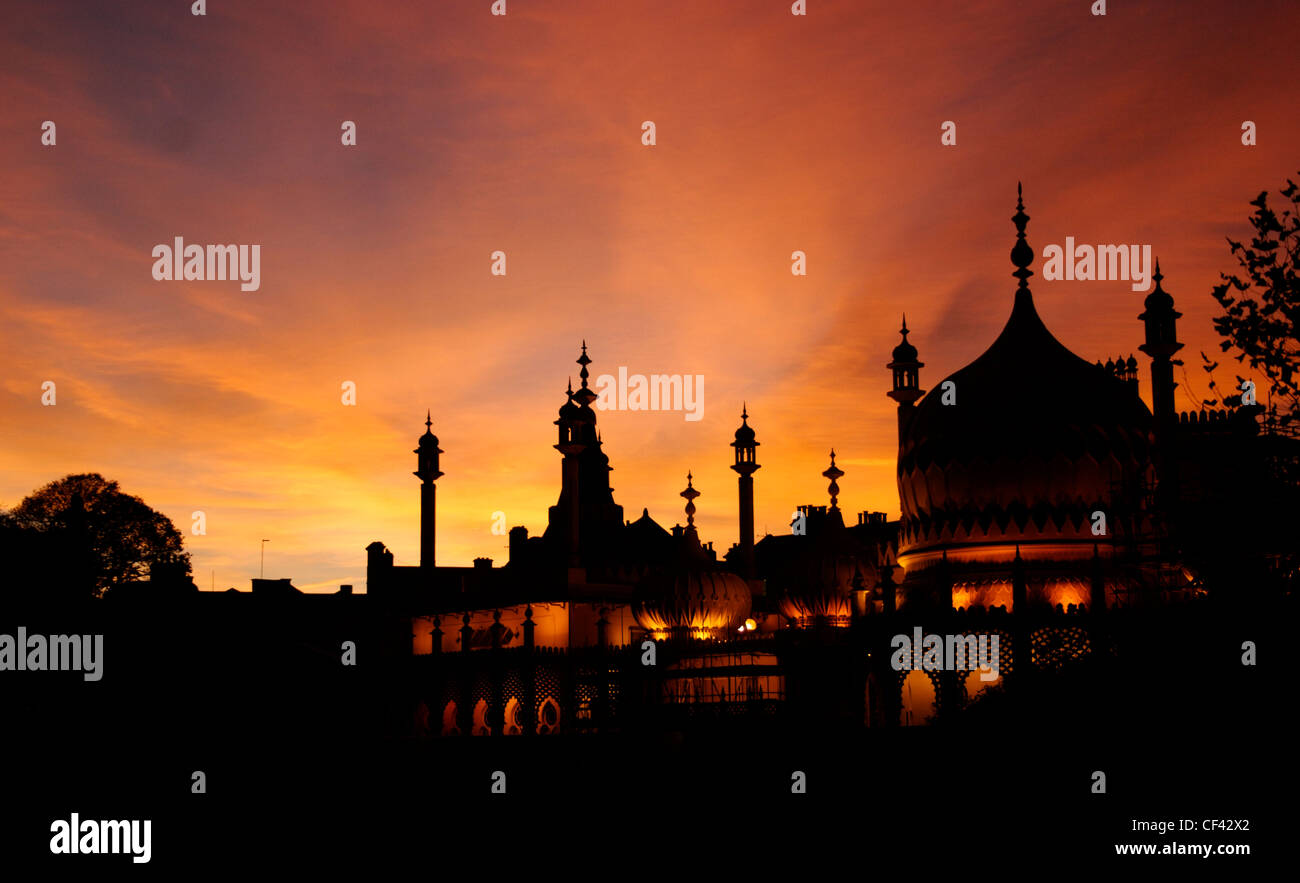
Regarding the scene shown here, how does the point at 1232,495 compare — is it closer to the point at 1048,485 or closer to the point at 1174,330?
the point at 1048,485

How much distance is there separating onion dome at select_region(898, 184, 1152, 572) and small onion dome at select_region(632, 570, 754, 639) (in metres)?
6.34

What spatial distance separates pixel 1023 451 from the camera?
3788cm

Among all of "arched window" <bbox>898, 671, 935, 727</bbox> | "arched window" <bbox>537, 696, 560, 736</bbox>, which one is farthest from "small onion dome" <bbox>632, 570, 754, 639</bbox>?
"arched window" <bbox>898, 671, 935, 727</bbox>

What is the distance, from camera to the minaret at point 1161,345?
4000 centimetres

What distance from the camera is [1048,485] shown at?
3756 cm

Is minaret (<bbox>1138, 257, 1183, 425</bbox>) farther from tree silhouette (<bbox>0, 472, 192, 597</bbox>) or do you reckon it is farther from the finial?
tree silhouette (<bbox>0, 472, 192, 597</bbox>)

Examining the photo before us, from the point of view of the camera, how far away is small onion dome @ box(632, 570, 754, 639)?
142ft

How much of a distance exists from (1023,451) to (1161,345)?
18.8 feet
